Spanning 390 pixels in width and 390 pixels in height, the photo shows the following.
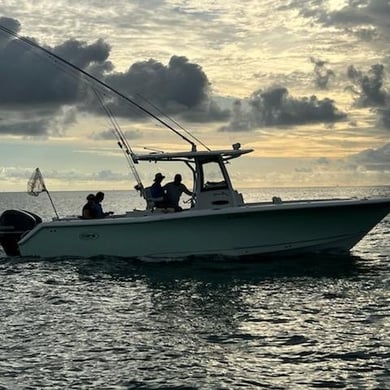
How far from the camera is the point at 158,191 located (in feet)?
58.7

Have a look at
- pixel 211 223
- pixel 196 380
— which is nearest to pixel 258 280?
pixel 211 223

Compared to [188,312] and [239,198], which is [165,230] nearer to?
[239,198]

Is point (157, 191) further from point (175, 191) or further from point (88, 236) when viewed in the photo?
point (88, 236)

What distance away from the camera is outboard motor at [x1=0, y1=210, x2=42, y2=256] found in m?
18.8

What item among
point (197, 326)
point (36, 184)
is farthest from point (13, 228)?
point (197, 326)

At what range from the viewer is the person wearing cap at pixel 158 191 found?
1783cm

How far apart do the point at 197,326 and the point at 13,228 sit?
33.7 ft

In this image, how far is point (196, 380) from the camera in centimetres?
780

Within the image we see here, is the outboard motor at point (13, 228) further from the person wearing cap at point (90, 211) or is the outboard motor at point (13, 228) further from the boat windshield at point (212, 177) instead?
the boat windshield at point (212, 177)

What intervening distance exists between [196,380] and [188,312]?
3.62 m

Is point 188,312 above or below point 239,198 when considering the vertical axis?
below

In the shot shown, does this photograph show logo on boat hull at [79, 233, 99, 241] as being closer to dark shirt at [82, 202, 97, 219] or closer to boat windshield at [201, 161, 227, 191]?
dark shirt at [82, 202, 97, 219]

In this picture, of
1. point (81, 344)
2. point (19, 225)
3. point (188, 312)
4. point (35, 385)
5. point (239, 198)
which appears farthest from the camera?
point (19, 225)

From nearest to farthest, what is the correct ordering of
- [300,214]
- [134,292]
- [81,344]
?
1. [81,344]
2. [134,292]
3. [300,214]
